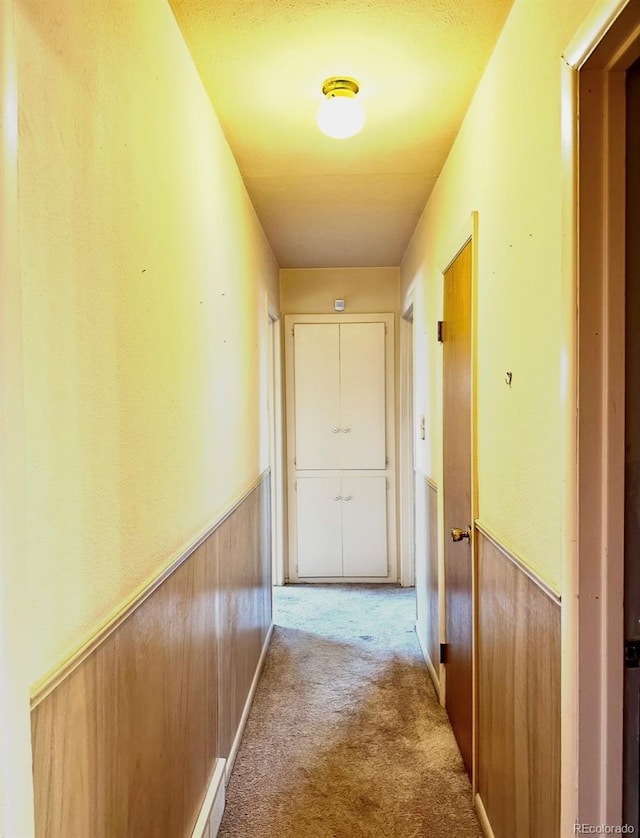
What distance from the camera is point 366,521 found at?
4.11 metres

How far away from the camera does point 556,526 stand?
1.14 metres

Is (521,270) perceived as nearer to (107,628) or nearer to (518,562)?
(518,562)

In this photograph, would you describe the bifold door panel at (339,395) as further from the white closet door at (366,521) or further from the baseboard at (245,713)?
the baseboard at (245,713)

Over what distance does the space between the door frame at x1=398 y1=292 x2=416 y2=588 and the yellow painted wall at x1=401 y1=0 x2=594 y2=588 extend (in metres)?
1.97

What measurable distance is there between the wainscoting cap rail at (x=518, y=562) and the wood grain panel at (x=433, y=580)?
81 cm

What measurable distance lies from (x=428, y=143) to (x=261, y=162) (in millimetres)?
702

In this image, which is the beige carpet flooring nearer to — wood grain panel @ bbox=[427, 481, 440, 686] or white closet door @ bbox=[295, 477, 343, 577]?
wood grain panel @ bbox=[427, 481, 440, 686]

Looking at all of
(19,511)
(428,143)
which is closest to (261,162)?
(428,143)

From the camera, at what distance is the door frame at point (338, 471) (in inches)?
160

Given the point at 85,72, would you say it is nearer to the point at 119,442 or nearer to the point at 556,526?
the point at 119,442

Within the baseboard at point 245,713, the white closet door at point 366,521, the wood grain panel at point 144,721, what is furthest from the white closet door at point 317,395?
the wood grain panel at point 144,721

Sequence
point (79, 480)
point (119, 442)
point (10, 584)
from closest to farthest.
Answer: point (10, 584)
point (79, 480)
point (119, 442)

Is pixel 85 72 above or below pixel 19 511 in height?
above

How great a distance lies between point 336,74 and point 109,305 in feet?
3.87
